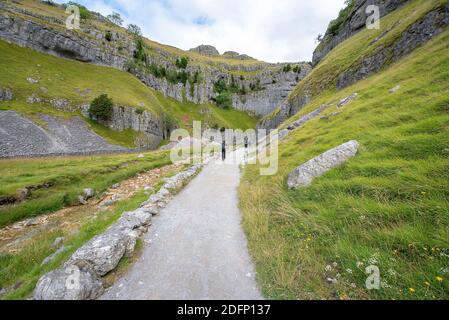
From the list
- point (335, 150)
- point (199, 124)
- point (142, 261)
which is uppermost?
point (199, 124)

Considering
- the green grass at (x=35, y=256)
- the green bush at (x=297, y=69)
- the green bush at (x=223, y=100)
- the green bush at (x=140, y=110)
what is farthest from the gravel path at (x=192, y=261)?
the green bush at (x=297, y=69)

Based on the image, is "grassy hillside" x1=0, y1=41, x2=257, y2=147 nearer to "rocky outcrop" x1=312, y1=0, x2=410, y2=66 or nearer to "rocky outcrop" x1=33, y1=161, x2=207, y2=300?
"rocky outcrop" x1=33, y1=161, x2=207, y2=300

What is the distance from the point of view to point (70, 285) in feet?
11.0

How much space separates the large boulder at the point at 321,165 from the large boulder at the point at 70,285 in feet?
21.3

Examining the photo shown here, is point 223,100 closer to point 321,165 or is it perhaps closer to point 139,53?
point 139,53

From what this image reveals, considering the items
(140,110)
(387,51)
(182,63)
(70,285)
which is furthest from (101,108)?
(182,63)

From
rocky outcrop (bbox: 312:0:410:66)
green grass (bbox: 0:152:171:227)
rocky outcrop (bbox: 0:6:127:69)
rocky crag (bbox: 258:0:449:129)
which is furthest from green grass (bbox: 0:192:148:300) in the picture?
rocky outcrop (bbox: 0:6:127:69)

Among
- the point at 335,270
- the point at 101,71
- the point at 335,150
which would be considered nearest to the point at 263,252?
the point at 335,270

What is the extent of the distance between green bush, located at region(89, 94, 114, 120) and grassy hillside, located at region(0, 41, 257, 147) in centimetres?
249

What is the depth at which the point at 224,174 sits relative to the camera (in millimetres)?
14273

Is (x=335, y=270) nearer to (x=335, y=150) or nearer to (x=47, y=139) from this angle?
(x=335, y=150)

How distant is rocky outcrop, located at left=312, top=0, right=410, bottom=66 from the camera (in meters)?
35.4

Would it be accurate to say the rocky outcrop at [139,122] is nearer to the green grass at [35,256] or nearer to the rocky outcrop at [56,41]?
the rocky outcrop at [56,41]

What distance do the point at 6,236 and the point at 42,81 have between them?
48.0 m
